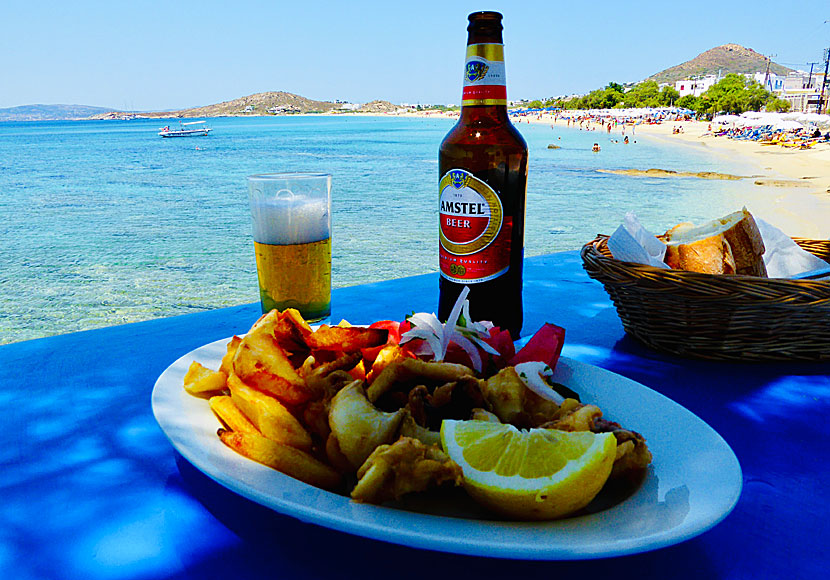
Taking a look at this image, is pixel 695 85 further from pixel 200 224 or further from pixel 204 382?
Result: pixel 204 382

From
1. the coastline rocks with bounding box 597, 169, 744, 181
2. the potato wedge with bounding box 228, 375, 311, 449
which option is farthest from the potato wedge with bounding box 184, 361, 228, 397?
the coastline rocks with bounding box 597, 169, 744, 181

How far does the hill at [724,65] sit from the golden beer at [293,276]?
141m

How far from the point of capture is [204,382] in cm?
85

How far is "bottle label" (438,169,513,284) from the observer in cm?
120

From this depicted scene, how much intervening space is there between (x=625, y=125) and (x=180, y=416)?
63915 millimetres

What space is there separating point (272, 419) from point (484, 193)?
67 cm

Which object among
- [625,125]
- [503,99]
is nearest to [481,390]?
[503,99]

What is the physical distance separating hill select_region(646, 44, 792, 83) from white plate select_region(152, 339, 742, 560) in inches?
5551

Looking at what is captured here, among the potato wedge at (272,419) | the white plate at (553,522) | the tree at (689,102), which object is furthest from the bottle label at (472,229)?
the tree at (689,102)

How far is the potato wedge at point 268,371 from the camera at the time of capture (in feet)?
2.50

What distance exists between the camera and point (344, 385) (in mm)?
775

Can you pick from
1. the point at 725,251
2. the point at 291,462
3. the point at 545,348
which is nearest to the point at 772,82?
the point at 725,251

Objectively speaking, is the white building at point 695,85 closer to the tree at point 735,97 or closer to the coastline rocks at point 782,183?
the tree at point 735,97

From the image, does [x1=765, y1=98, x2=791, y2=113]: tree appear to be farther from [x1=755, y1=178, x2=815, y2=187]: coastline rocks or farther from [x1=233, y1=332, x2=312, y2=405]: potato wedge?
[x1=233, y1=332, x2=312, y2=405]: potato wedge
